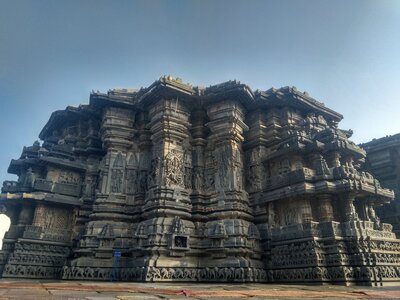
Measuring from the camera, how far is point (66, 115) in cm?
2059

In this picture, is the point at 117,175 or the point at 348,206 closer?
the point at 348,206

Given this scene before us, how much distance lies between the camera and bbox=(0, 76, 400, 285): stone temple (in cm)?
1231

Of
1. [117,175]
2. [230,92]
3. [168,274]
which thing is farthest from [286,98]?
[168,274]

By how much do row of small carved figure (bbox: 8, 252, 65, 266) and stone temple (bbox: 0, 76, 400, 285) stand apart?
5cm

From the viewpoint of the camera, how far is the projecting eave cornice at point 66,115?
1980 centimetres

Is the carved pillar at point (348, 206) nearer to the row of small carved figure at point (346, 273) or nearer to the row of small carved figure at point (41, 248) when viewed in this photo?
the row of small carved figure at point (346, 273)

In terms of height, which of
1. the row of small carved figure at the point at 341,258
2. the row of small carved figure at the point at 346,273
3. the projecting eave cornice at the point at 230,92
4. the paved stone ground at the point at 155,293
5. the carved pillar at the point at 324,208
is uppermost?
the projecting eave cornice at the point at 230,92

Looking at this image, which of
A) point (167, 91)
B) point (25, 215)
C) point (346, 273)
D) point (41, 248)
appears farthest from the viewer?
point (167, 91)

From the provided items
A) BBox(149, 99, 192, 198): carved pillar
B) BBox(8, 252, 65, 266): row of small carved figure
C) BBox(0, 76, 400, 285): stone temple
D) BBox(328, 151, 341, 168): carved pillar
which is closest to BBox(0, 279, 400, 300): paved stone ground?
BBox(0, 76, 400, 285): stone temple

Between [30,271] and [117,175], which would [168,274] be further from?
[30,271]

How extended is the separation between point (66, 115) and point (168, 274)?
13.7m

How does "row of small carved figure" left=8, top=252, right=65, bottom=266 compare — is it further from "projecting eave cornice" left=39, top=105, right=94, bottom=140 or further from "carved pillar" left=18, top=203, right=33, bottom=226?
"projecting eave cornice" left=39, top=105, right=94, bottom=140

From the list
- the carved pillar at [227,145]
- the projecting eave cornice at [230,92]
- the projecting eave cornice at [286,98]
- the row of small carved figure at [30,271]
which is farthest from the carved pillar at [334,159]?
the row of small carved figure at [30,271]

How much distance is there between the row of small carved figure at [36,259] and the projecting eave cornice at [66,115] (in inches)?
352
